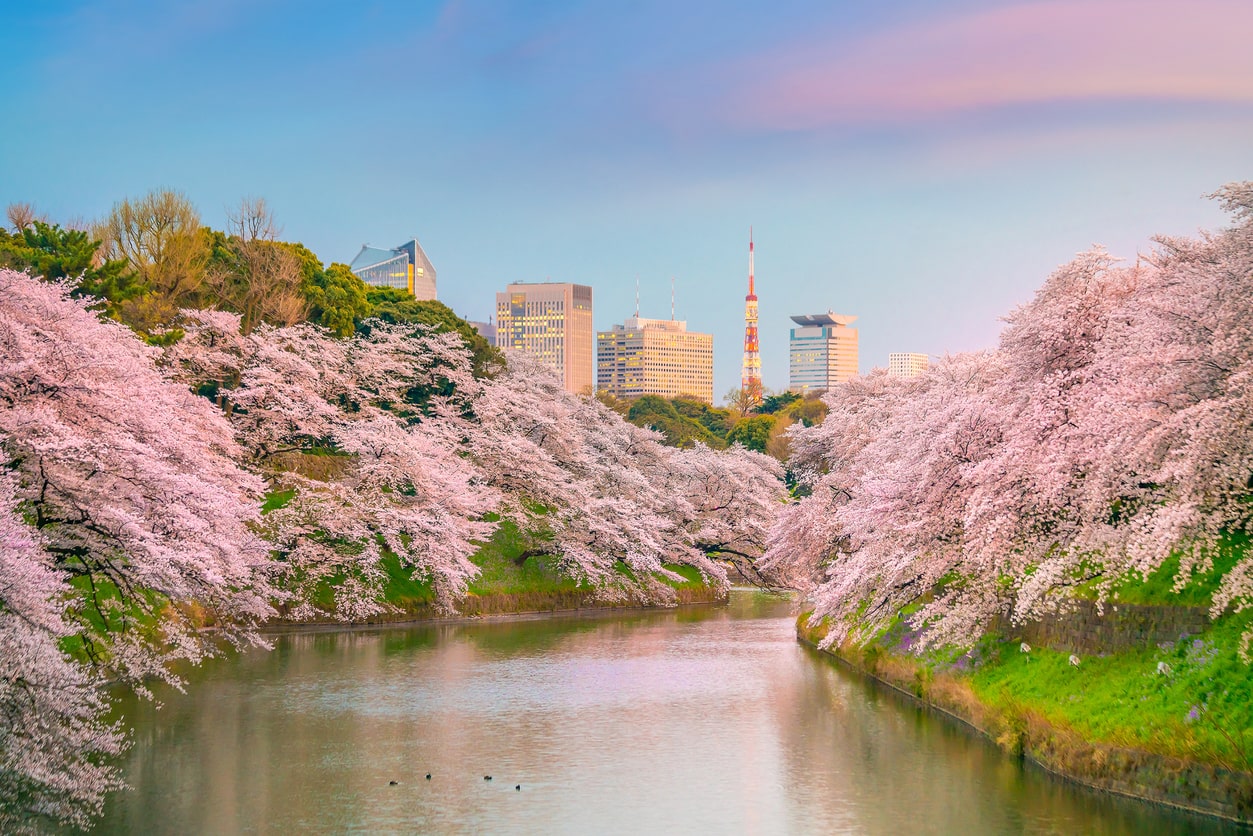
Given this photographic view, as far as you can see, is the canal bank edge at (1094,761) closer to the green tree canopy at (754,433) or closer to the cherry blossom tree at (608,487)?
the cherry blossom tree at (608,487)

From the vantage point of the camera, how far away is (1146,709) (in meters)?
20.9

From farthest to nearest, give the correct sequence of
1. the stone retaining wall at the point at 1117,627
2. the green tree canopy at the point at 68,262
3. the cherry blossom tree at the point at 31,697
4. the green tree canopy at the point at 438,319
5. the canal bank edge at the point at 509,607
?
the green tree canopy at the point at 438,319 < the canal bank edge at the point at 509,607 < the green tree canopy at the point at 68,262 < the stone retaining wall at the point at 1117,627 < the cherry blossom tree at the point at 31,697

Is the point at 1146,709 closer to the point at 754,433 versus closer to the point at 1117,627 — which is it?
the point at 1117,627

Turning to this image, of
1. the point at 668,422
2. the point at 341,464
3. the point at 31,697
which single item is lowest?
the point at 31,697

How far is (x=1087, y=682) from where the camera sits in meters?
23.5

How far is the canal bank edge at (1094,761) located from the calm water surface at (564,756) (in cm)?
36

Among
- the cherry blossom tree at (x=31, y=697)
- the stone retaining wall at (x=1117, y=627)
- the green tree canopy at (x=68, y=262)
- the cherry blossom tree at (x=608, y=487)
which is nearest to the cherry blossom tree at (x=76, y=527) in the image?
the cherry blossom tree at (x=31, y=697)

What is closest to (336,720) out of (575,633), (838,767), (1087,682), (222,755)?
(222,755)

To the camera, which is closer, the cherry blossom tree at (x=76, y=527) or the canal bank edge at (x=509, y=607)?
the cherry blossom tree at (x=76, y=527)

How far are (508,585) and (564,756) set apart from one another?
32730mm

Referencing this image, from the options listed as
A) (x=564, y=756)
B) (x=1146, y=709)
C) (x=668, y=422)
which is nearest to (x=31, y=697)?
(x=564, y=756)

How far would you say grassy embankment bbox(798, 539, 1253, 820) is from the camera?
18938 mm

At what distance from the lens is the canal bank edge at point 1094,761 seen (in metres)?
18.6

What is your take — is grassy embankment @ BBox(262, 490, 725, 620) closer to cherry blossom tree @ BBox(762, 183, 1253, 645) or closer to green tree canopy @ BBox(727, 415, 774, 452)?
cherry blossom tree @ BBox(762, 183, 1253, 645)
